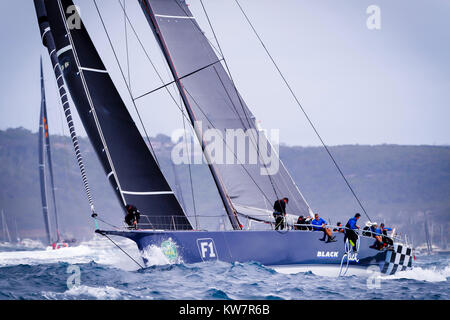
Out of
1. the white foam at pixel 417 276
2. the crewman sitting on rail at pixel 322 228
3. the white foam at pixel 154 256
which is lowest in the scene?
the white foam at pixel 417 276

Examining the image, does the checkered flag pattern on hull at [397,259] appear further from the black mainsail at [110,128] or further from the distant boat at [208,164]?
the black mainsail at [110,128]

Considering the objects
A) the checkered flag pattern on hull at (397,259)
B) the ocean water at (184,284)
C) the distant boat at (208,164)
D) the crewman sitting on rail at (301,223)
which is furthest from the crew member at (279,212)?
the checkered flag pattern on hull at (397,259)

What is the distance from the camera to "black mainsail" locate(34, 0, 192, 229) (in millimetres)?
11031

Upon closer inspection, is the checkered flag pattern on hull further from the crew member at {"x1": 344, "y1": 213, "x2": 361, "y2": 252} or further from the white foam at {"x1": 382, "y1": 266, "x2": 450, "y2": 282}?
the crew member at {"x1": 344, "y1": 213, "x2": 361, "y2": 252}

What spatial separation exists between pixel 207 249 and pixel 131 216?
1365mm

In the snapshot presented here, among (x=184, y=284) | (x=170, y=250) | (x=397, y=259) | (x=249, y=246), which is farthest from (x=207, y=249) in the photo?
(x=397, y=259)

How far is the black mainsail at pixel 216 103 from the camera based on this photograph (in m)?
12.5

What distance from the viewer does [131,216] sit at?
10562 millimetres

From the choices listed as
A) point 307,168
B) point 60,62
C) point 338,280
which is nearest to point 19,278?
point 60,62

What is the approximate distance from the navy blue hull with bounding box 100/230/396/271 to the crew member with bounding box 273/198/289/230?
0.64 metres

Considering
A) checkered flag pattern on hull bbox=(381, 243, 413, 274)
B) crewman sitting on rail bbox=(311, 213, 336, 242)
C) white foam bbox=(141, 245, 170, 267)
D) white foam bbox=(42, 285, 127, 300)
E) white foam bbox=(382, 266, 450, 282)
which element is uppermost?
crewman sitting on rail bbox=(311, 213, 336, 242)

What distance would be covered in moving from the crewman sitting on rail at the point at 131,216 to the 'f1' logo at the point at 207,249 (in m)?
1.09

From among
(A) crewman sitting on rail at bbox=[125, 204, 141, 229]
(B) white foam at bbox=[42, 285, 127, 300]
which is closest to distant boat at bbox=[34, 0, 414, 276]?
(A) crewman sitting on rail at bbox=[125, 204, 141, 229]
